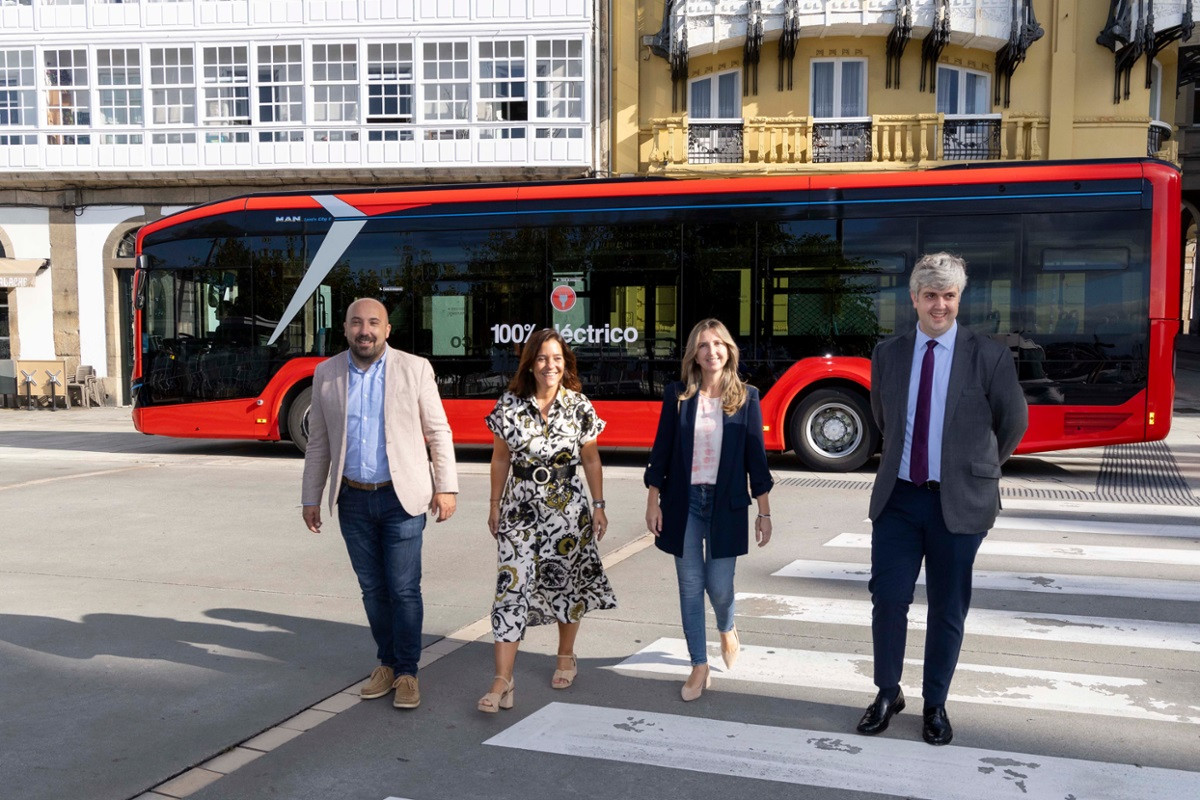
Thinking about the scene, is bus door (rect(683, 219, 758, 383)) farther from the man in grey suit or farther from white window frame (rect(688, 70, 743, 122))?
white window frame (rect(688, 70, 743, 122))

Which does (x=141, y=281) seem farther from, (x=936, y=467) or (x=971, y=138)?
(x=971, y=138)

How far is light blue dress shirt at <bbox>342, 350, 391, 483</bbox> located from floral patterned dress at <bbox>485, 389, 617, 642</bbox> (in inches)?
18.9

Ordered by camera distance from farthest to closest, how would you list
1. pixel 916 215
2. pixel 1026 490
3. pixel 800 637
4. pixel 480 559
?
pixel 916 215 < pixel 1026 490 < pixel 480 559 < pixel 800 637

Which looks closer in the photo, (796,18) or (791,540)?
(791,540)

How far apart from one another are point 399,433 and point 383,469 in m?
Answer: 0.16

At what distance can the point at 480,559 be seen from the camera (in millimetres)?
7496

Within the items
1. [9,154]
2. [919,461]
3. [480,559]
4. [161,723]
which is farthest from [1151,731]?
[9,154]

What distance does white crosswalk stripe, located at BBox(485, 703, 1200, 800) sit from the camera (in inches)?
145

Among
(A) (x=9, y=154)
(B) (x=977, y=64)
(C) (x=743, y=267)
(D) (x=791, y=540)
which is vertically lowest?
(D) (x=791, y=540)

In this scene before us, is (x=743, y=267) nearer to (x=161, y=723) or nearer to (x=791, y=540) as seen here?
(x=791, y=540)

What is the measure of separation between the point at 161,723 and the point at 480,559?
3304 mm

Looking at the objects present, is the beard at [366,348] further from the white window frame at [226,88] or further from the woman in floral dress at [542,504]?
the white window frame at [226,88]

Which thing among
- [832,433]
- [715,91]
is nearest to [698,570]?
[832,433]

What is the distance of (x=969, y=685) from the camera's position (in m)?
4.80
